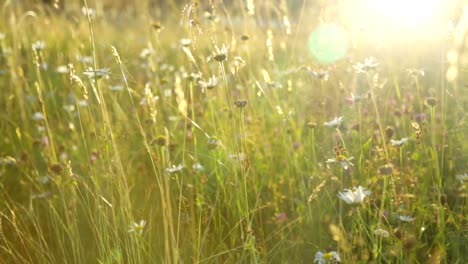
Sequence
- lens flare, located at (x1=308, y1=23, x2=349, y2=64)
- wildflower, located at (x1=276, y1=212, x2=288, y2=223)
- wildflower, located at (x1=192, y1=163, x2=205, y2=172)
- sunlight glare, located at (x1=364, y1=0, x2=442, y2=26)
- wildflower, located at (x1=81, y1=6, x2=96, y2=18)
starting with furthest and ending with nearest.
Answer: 1. sunlight glare, located at (x1=364, y1=0, x2=442, y2=26)
2. lens flare, located at (x1=308, y1=23, x2=349, y2=64)
3. wildflower, located at (x1=192, y1=163, x2=205, y2=172)
4. wildflower, located at (x1=276, y1=212, x2=288, y2=223)
5. wildflower, located at (x1=81, y1=6, x2=96, y2=18)

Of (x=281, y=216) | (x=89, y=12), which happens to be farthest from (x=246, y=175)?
(x=89, y=12)

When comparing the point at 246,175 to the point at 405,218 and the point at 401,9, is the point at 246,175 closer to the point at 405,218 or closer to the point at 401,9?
the point at 405,218

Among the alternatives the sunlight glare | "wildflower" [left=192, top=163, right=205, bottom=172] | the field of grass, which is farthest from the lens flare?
"wildflower" [left=192, top=163, right=205, bottom=172]

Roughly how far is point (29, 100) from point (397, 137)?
199 centimetres

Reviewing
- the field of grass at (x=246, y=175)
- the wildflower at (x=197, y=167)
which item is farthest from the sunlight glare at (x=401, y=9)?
the wildflower at (x=197, y=167)

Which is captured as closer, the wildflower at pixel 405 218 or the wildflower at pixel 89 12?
the wildflower at pixel 89 12

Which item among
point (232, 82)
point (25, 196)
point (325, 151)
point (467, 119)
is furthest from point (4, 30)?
point (467, 119)

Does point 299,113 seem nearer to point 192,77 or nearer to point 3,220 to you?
point 192,77

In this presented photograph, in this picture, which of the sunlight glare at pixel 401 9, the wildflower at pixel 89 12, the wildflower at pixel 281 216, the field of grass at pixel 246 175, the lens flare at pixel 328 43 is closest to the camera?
the wildflower at pixel 89 12

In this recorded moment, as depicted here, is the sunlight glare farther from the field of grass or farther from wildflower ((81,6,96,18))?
wildflower ((81,6,96,18))

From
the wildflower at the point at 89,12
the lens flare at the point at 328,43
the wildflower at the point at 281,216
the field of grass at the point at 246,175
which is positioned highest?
the wildflower at the point at 89,12

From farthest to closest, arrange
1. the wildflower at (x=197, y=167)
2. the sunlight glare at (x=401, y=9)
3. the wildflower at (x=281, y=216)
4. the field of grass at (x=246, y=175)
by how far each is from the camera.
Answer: the sunlight glare at (x=401, y=9) → the wildflower at (x=197, y=167) → the wildflower at (x=281, y=216) → the field of grass at (x=246, y=175)

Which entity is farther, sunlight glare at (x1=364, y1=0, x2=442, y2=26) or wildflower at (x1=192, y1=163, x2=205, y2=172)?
sunlight glare at (x1=364, y1=0, x2=442, y2=26)

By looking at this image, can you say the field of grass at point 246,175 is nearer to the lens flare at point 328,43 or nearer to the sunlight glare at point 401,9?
the lens flare at point 328,43
